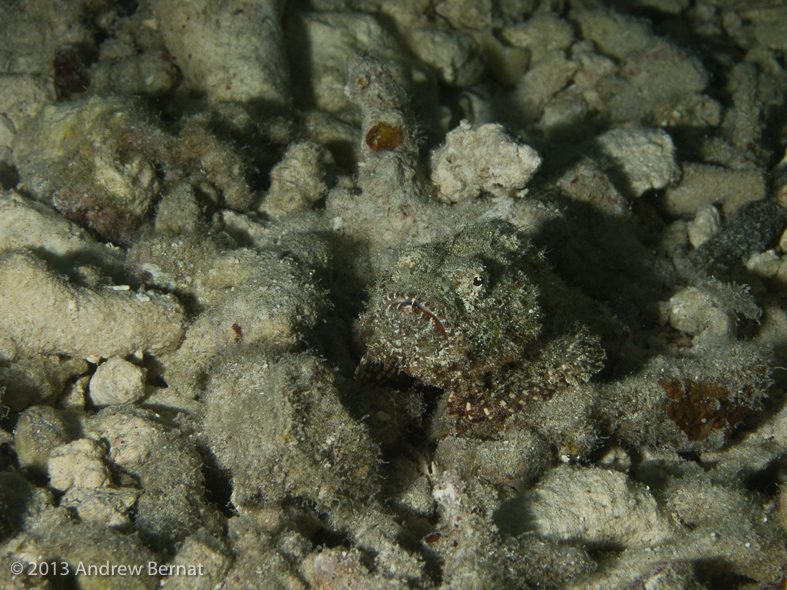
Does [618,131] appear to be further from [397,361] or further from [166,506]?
[166,506]

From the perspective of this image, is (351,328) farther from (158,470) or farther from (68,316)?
(68,316)

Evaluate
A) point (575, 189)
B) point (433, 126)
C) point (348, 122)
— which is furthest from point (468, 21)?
point (575, 189)

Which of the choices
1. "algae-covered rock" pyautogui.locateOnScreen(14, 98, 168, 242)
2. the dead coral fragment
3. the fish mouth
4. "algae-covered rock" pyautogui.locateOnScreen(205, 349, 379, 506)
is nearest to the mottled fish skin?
the fish mouth

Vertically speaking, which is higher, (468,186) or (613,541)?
(468,186)

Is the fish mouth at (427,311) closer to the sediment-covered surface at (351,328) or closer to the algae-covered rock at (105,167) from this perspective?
the sediment-covered surface at (351,328)
